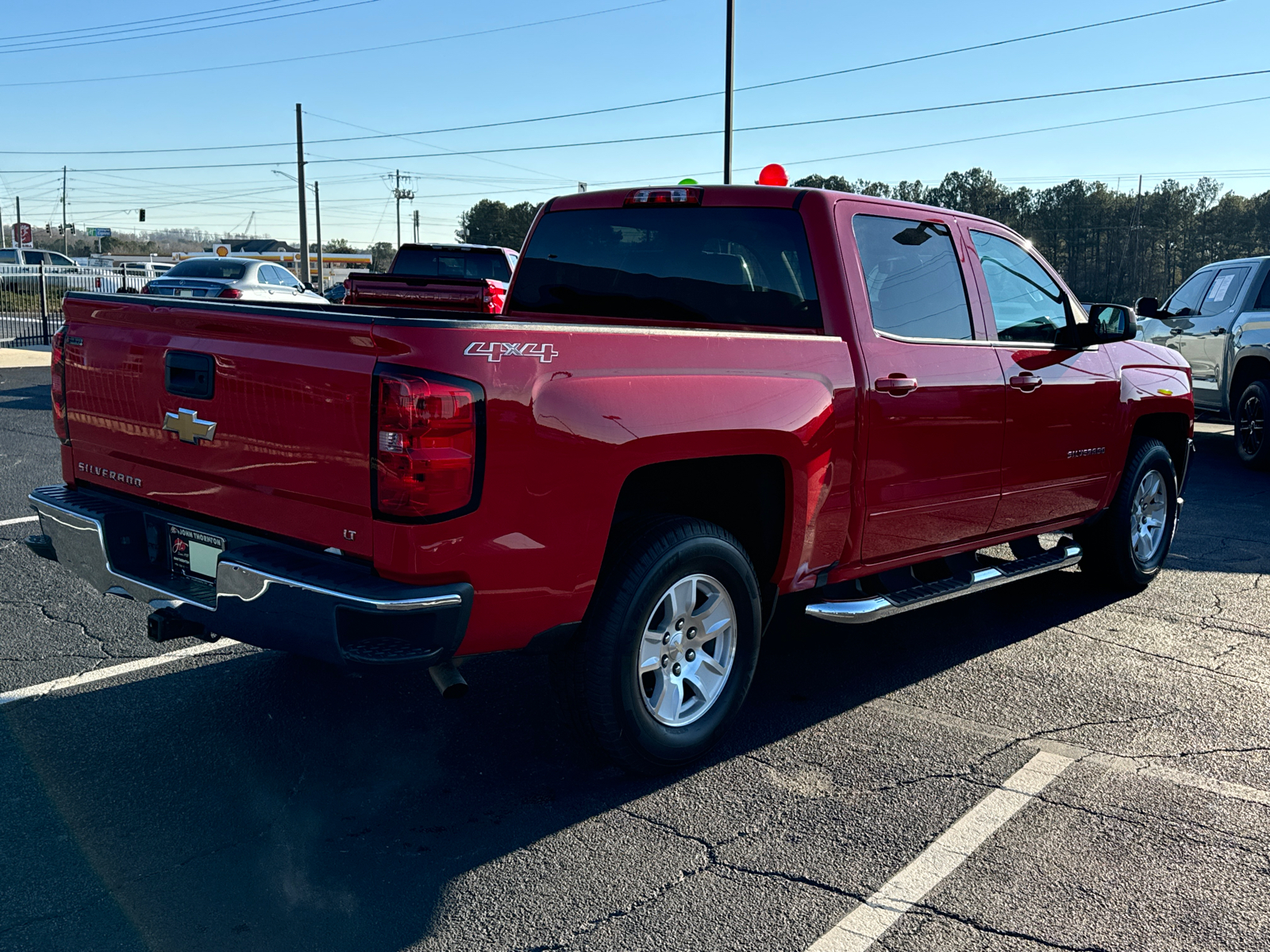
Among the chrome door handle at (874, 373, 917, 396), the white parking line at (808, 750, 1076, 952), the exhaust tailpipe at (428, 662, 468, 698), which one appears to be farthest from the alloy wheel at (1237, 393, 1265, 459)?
the exhaust tailpipe at (428, 662, 468, 698)

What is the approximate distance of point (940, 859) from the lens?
321cm

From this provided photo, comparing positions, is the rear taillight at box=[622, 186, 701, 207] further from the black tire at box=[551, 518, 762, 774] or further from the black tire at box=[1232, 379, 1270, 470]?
the black tire at box=[1232, 379, 1270, 470]

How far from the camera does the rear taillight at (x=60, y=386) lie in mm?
4031

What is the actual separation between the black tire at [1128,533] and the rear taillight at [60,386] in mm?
5097

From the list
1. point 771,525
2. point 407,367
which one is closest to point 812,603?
point 771,525

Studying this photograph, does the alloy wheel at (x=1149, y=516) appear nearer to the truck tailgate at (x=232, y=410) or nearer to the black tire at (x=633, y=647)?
the black tire at (x=633, y=647)

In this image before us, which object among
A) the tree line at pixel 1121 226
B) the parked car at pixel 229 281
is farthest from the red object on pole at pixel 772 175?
the tree line at pixel 1121 226

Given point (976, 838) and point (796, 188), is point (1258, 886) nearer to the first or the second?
point (976, 838)

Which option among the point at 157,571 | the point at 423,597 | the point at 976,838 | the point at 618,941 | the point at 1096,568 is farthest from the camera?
the point at 1096,568

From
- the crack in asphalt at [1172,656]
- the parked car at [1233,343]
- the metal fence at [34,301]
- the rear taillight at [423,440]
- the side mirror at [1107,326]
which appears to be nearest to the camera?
the rear taillight at [423,440]

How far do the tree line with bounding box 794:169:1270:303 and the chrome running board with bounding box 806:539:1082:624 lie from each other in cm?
9063

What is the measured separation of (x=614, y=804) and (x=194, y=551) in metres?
1.56

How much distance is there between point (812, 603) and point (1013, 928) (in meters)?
1.62

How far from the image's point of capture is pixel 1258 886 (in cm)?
309
